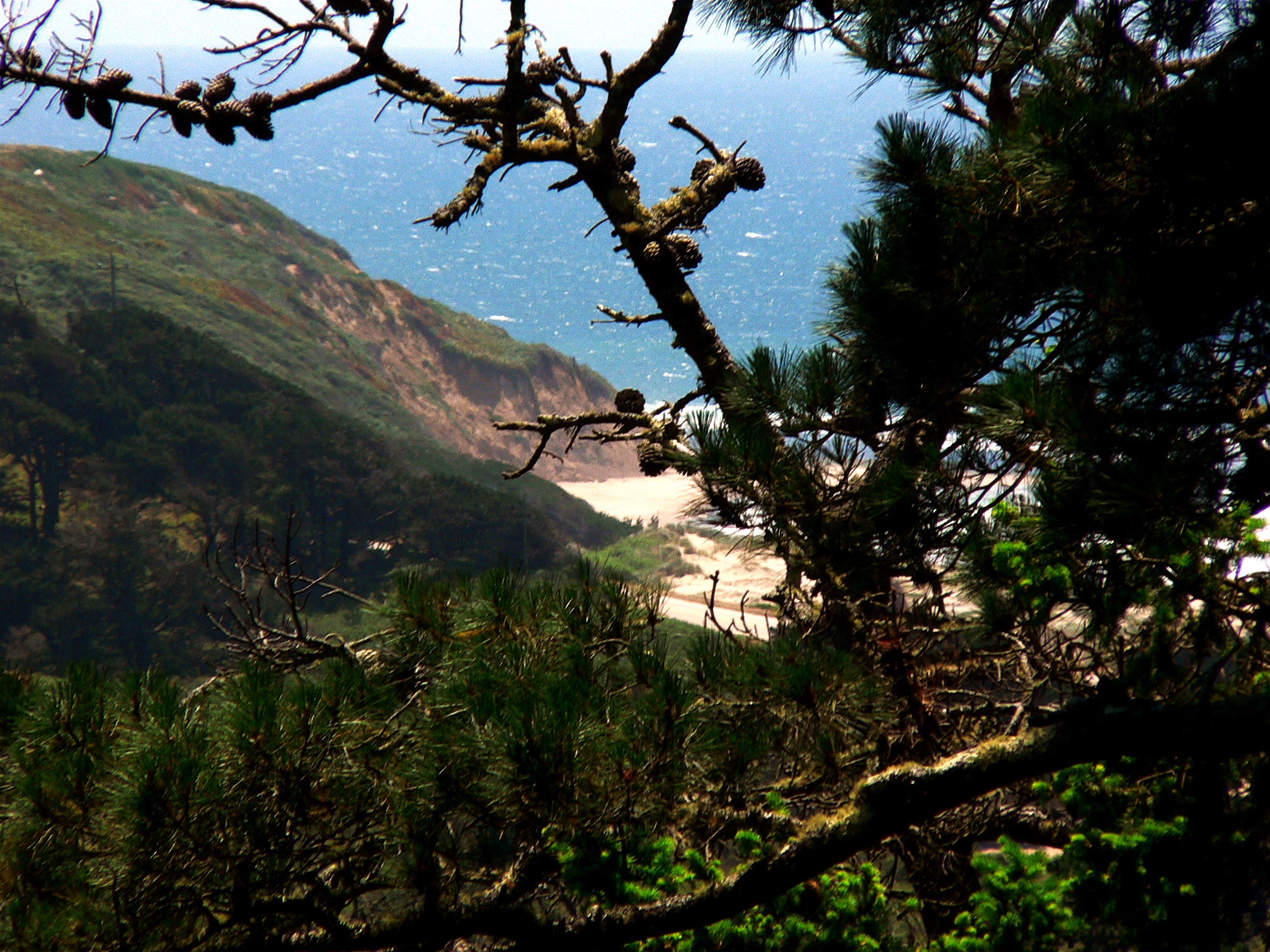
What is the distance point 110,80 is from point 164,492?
73.6 feet

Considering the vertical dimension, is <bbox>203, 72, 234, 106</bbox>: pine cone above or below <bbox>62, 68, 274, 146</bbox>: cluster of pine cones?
above

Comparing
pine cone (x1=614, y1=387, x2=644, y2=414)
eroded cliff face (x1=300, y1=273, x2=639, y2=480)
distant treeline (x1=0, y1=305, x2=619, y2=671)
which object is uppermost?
eroded cliff face (x1=300, y1=273, x2=639, y2=480)

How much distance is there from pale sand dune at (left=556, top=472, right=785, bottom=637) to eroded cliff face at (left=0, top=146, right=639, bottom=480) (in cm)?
Answer: 215

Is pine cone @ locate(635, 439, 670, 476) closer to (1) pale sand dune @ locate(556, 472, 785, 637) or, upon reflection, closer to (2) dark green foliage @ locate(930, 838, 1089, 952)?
(1) pale sand dune @ locate(556, 472, 785, 637)

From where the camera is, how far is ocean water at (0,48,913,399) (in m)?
68.5

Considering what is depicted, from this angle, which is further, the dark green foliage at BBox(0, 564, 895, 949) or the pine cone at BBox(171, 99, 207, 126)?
the pine cone at BBox(171, 99, 207, 126)

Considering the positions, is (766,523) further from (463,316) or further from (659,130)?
(659,130)

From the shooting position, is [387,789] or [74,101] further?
[74,101]

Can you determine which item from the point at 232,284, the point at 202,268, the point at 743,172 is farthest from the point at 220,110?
the point at 202,268

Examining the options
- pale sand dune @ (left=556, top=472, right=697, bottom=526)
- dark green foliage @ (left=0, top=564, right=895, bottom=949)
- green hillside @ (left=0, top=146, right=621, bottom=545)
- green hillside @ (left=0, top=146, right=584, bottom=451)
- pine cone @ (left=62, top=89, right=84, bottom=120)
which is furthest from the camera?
pale sand dune @ (left=556, top=472, right=697, bottom=526)

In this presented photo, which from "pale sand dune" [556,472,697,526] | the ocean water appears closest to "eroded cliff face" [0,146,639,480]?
"pale sand dune" [556,472,697,526]

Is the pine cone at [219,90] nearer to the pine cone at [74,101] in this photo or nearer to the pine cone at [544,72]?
the pine cone at [74,101]

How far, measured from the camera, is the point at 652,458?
3086 millimetres

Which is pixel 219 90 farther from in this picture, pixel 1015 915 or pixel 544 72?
pixel 1015 915
